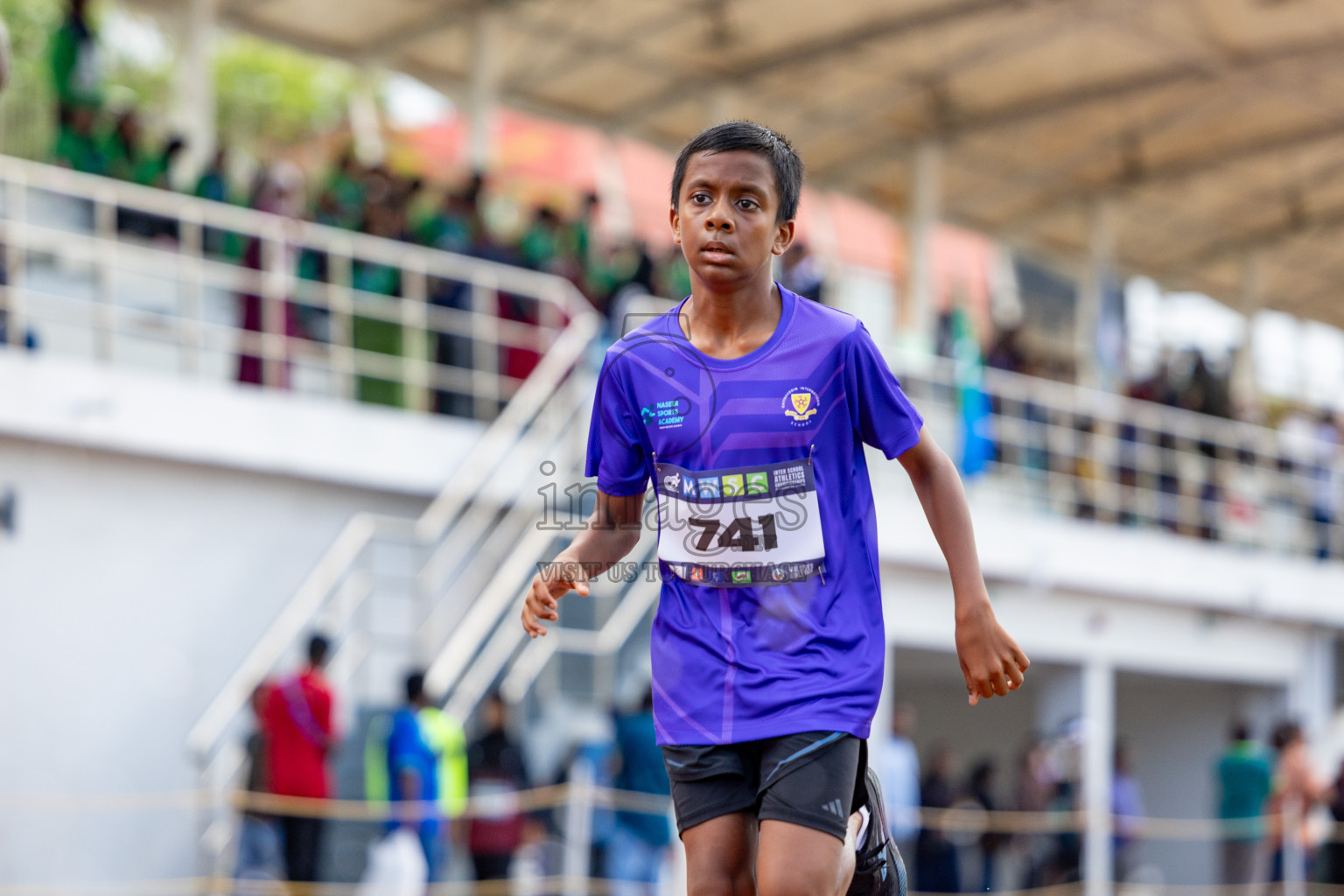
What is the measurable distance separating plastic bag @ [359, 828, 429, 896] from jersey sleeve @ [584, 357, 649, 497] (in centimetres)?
532

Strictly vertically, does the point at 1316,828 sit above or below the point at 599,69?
below

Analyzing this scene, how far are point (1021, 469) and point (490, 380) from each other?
18.6ft

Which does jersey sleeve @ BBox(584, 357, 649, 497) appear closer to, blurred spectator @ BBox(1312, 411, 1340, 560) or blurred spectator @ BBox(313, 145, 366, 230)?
blurred spectator @ BBox(313, 145, 366, 230)

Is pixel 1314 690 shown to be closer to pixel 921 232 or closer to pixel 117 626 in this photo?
pixel 921 232

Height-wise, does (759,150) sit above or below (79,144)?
below

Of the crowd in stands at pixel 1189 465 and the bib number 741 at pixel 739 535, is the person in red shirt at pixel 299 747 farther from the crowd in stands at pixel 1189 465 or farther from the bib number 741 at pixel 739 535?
the crowd in stands at pixel 1189 465

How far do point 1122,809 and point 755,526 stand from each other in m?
12.2

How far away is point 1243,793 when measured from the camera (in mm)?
12922

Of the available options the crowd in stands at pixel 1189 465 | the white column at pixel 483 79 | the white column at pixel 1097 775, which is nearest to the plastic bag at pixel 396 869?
the crowd in stands at pixel 1189 465

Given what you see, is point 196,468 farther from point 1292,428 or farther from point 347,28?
point 1292,428

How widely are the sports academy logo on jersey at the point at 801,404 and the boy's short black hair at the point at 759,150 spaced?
1.19ft

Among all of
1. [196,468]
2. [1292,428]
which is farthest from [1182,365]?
[196,468]

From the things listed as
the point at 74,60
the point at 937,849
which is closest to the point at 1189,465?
the point at 937,849

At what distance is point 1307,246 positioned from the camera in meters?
24.5
